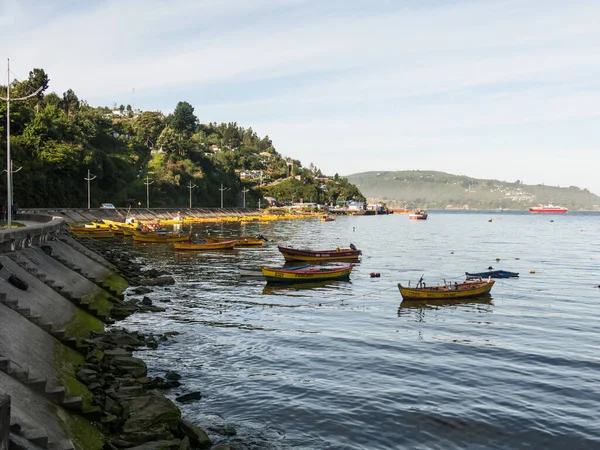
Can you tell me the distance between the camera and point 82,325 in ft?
90.5

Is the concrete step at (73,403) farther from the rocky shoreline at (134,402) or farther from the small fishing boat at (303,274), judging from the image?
the small fishing boat at (303,274)

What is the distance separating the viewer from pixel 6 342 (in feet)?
63.2

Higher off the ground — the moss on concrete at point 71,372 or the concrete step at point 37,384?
the concrete step at point 37,384

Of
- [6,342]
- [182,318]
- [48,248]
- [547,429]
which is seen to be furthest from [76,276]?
[547,429]

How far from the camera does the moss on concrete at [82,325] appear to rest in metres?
25.6

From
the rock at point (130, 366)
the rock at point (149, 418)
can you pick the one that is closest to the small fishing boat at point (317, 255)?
the rock at point (130, 366)

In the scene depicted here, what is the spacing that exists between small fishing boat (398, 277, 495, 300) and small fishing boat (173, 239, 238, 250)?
142ft

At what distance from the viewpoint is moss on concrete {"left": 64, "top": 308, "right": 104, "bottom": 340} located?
25.6m

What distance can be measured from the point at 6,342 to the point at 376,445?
1345 centimetres

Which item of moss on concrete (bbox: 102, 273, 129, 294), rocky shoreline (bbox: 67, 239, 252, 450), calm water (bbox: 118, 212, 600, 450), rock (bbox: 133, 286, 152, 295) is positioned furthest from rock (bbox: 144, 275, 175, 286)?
rocky shoreline (bbox: 67, 239, 252, 450)

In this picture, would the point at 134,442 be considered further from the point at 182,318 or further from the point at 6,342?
the point at 182,318

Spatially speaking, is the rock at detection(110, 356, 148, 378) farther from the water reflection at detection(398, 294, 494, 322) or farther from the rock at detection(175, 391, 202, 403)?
the water reflection at detection(398, 294, 494, 322)

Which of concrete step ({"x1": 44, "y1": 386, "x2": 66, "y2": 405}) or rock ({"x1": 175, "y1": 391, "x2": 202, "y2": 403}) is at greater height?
concrete step ({"x1": 44, "y1": 386, "x2": 66, "y2": 405})

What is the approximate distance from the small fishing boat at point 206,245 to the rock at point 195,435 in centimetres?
6376
